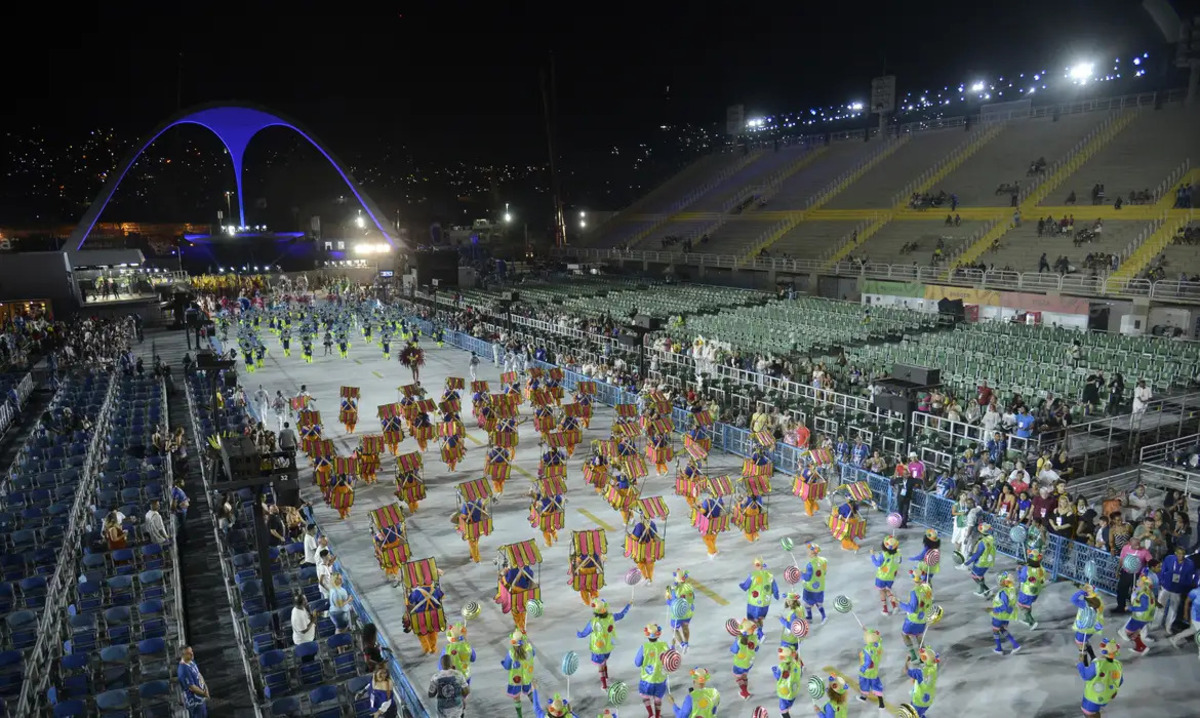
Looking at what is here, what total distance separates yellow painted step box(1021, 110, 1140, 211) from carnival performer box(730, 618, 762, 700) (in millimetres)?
38922

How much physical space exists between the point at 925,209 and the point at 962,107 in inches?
637

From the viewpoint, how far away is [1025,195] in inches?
1688

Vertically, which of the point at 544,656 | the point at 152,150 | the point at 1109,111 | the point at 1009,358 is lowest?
the point at 544,656

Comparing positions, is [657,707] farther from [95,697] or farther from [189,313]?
[189,313]

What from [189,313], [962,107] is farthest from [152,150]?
[962,107]

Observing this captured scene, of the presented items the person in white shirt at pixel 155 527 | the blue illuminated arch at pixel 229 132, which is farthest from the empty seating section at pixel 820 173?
the person in white shirt at pixel 155 527

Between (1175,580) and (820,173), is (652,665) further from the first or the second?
(820,173)

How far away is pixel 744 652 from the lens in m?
9.98

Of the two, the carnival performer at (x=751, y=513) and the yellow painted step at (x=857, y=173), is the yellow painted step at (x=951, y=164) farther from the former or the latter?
the carnival performer at (x=751, y=513)

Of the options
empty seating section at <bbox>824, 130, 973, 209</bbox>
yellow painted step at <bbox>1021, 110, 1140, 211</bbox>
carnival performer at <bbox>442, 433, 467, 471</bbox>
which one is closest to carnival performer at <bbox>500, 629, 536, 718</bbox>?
carnival performer at <bbox>442, 433, 467, 471</bbox>

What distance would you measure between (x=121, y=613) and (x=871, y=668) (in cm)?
1040

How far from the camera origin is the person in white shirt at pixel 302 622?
10.6 meters

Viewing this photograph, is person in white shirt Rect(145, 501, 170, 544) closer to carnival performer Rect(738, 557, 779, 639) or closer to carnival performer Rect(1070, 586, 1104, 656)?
carnival performer Rect(738, 557, 779, 639)

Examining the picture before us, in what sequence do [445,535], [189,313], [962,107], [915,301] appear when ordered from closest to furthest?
[445,535]
[189,313]
[915,301]
[962,107]
